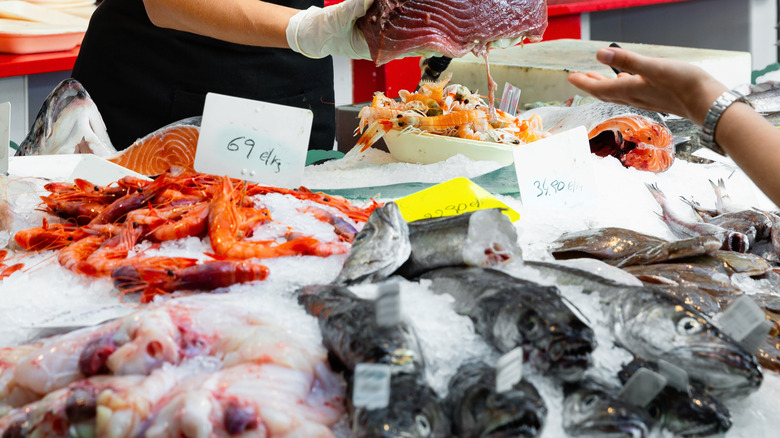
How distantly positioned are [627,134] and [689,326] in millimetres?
1899

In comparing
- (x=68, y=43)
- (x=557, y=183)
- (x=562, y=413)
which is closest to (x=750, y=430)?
(x=562, y=413)

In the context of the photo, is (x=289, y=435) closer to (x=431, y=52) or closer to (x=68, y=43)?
(x=431, y=52)

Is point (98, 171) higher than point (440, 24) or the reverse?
the reverse

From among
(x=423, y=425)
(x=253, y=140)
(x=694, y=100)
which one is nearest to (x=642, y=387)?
(x=423, y=425)

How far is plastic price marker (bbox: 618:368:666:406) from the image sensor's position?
99cm

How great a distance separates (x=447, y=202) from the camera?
1740mm

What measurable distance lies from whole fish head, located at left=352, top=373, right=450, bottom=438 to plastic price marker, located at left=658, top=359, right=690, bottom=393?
1.12 feet

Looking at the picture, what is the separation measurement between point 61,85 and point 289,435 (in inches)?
84.6

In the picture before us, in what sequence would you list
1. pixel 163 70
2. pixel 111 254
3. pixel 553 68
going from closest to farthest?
pixel 111 254 < pixel 163 70 < pixel 553 68

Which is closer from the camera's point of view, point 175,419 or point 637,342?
point 175,419

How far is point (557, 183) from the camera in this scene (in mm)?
2123

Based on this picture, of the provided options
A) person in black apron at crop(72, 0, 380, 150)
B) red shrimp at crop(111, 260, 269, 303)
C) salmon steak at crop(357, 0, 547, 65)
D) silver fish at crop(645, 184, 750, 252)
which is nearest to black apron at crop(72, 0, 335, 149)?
person in black apron at crop(72, 0, 380, 150)

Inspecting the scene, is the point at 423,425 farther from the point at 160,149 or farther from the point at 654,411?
the point at 160,149

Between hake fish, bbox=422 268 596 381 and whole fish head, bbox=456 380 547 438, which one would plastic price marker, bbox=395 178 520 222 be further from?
whole fish head, bbox=456 380 547 438
